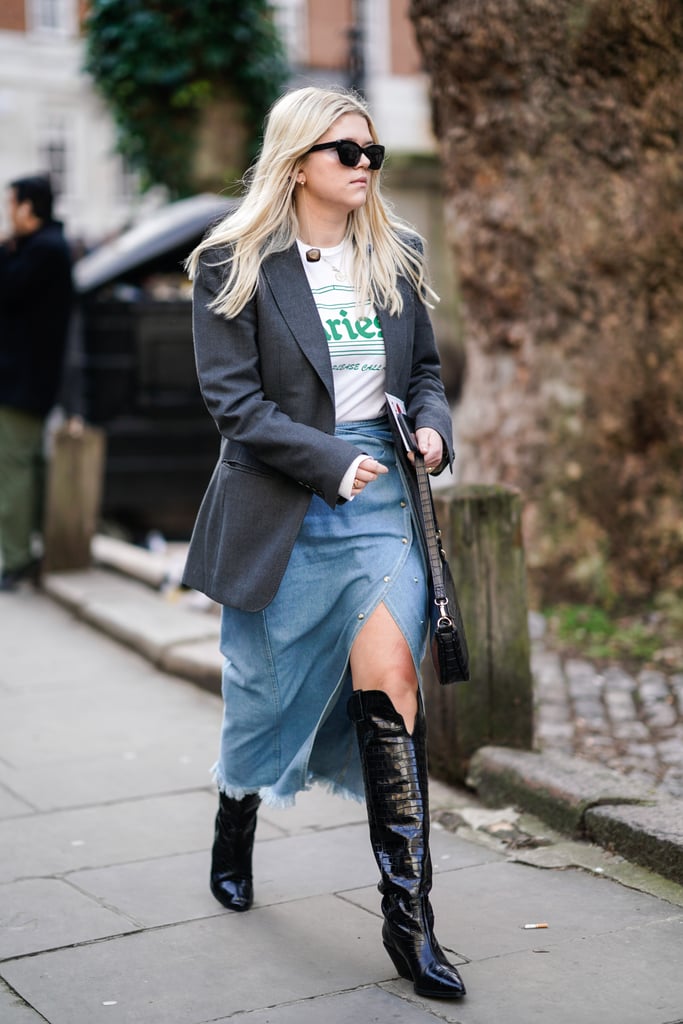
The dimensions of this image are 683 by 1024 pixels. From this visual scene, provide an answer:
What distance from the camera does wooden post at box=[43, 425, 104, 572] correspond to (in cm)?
796

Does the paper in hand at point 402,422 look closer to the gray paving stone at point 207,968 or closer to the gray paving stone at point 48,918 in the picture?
the gray paving stone at point 207,968

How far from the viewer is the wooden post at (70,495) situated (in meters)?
7.96

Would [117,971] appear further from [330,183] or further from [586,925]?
[330,183]

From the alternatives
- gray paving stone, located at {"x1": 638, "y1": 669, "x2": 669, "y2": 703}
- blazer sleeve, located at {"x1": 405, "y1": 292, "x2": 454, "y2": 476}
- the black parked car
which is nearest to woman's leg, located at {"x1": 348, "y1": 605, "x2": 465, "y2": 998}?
blazer sleeve, located at {"x1": 405, "y1": 292, "x2": 454, "y2": 476}

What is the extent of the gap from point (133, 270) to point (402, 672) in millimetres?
8738

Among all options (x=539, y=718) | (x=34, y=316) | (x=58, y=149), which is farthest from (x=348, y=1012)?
(x=58, y=149)

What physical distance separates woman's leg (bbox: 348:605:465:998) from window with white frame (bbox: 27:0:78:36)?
Result: 110 ft

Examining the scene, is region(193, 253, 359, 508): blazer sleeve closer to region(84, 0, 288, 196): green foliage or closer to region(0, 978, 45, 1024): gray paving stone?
region(0, 978, 45, 1024): gray paving stone

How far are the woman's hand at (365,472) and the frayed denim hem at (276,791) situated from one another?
31.6 inches

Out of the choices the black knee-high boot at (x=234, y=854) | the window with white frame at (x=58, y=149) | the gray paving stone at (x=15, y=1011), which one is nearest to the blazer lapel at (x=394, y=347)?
the black knee-high boot at (x=234, y=854)

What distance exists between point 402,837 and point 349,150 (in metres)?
1.48

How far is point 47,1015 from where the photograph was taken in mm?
2871

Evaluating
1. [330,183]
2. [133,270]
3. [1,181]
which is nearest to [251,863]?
[330,183]

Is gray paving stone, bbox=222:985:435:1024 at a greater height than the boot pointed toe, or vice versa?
the boot pointed toe
